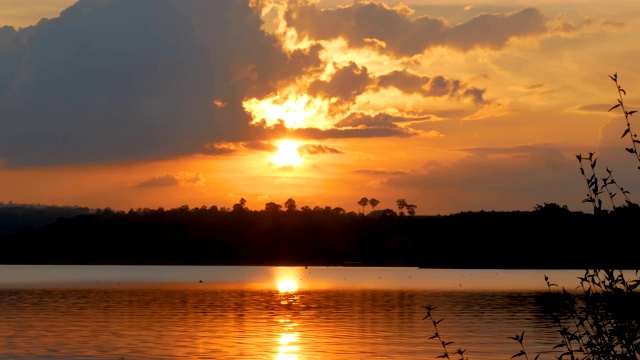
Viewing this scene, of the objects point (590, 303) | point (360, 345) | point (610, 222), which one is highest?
point (610, 222)

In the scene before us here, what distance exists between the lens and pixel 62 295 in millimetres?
104812

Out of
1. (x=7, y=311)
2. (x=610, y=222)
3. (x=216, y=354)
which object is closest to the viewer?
(x=610, y=222)

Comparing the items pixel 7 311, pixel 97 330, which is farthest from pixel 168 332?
pixel 7 311

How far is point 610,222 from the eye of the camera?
14.7 m

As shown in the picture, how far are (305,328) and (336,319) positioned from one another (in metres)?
9.41

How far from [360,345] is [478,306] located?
1488 inches

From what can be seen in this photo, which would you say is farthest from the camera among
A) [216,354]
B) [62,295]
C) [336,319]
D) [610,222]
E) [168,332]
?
[62,295]

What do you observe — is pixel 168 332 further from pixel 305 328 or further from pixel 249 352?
pixel 249 352

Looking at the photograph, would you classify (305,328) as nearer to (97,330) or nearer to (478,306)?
(97,330)

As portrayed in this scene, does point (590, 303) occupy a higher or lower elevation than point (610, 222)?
lower

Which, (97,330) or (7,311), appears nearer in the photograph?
(97,330)

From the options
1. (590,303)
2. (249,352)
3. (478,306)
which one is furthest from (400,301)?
(590,303)

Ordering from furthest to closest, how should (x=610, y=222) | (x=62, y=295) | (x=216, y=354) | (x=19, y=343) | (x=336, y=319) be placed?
1. (x=62, y=295)
2. (x=336, y=319)
3. (x=19, y=343)
4. (x=216, y=354)
5. (x=610, y=222)

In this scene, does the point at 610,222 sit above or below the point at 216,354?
above
